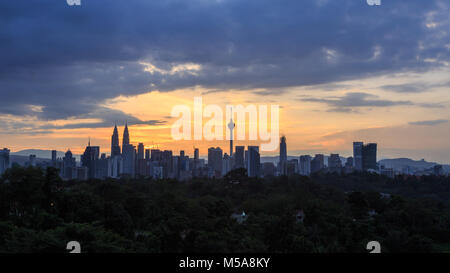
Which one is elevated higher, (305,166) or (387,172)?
(305,166)

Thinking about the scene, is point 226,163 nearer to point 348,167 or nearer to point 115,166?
point 115,166

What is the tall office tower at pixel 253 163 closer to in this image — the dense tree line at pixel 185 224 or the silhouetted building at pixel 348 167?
the dense tree line at pixel 185 224

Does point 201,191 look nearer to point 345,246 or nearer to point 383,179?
point 345,246

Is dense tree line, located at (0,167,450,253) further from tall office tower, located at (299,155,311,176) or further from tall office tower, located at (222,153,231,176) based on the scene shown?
tall office tower, located at (299,155,311,176)

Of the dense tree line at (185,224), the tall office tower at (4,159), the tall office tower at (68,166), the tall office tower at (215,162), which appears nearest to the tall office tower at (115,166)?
the tall office tower at (68,166)

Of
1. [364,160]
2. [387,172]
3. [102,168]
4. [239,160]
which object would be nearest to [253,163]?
[239,160]

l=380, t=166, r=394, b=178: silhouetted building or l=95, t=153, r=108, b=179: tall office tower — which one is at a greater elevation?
l=95, t=153, r=108, b=179: tall office tower

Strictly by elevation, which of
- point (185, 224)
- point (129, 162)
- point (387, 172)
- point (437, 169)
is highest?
point (129, 162)

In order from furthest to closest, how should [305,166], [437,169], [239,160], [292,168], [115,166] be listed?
[437,169] → [305,166] → [292,168] → [115,166] → [239,160]

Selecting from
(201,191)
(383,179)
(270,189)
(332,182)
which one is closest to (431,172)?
(383,179)

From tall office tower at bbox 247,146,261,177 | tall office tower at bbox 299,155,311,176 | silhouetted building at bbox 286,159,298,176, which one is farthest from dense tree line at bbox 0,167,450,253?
tall office tower at bbox 299,155,311,176

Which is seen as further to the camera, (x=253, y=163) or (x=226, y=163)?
(x=226, y=163)
